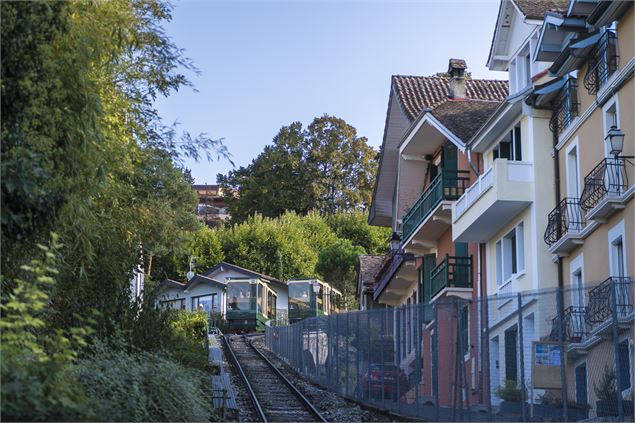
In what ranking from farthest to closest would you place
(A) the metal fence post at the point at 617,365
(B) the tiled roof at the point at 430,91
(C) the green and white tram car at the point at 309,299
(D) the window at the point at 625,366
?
1. (C) the green and white tram car at the point at 309,299
2. (B) the tiled roof at the point at 430,91
3. (D) the window at the point at 625,366
4. (A) the metal fence post at the point at 617,365

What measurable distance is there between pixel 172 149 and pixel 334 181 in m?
71.8

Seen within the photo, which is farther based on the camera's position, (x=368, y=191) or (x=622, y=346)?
(x=368, y=191)

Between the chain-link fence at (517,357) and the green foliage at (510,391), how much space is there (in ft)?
0.05

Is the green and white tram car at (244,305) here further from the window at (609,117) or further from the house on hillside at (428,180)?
the window at (609,117)

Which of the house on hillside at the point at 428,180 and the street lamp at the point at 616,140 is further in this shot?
the house on hillside at the point at 428,180

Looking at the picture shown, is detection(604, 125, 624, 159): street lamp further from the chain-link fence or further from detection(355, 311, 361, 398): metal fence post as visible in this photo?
detection(355, 311, 361, 398): metal fence post

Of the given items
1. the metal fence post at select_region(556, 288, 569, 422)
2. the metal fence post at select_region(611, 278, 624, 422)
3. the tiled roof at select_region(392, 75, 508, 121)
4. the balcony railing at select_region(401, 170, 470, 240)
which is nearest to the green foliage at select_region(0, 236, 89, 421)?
the metal fence post at select_region(556, 288, 569, 422)

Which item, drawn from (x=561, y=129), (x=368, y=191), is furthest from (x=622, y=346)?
(x=368, y=191)

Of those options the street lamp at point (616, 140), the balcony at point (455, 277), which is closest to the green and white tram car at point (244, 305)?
the balcony at point (455, 277)

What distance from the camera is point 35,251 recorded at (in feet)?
54.6

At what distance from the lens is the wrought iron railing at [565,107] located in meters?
24.8

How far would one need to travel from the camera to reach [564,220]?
2516cm

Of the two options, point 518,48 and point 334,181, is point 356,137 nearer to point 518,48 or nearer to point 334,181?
point 334,181

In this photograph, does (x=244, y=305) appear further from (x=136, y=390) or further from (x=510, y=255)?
(x=136, y=390)
